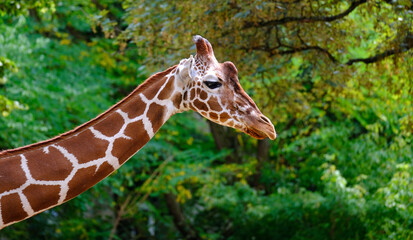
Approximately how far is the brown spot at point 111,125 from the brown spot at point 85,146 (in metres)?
0.07

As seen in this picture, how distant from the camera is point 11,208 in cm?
388

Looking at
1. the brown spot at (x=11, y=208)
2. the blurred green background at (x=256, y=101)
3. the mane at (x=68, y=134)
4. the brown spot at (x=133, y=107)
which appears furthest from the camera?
the blurred green background at (x=256, y=101)

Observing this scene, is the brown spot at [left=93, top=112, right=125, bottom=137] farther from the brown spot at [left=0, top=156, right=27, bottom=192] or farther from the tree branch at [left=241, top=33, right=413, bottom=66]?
the tree branch at [left=241, top=33, right=413, bottom=66]

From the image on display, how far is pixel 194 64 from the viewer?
4.22m

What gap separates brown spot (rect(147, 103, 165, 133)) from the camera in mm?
4207

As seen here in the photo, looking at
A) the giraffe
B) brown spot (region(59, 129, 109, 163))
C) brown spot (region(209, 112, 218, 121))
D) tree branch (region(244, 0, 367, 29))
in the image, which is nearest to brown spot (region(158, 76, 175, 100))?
the giraffe

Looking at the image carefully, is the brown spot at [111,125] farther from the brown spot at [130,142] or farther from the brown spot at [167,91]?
the brown spot at [167,91]

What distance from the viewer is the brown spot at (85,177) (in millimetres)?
4012

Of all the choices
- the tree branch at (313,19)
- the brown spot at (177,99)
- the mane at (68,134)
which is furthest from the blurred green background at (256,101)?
the brown spot at (177,99)

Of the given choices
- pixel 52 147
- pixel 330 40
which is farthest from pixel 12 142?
pixel 52 147

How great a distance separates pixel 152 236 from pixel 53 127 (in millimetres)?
4851

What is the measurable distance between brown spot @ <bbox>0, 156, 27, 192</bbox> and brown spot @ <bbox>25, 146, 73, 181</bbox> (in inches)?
2.7

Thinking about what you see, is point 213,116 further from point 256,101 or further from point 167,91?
point 256,101

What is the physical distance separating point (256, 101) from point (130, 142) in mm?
6338
